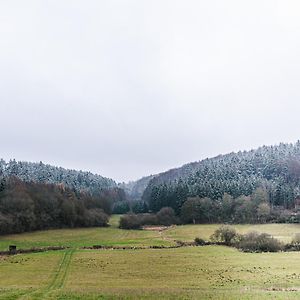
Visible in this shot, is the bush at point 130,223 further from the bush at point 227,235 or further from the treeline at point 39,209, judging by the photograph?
the bush at point 227,235

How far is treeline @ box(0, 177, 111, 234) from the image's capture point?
109625 millimetres

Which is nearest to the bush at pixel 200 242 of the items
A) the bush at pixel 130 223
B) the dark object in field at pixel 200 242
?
the dark object in field at pixel 200 242

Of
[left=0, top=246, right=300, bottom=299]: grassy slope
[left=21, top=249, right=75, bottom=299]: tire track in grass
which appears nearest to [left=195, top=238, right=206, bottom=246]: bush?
[left=0, top=246, right=300, bottom=299]: grassy slope

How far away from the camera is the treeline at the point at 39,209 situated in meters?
110

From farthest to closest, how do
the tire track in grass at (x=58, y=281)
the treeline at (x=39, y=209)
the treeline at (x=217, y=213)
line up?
the treeline at (x=217, y=213) < the treeline at (x=39, y=209) < the tire track in grass at (x=58, y=281)

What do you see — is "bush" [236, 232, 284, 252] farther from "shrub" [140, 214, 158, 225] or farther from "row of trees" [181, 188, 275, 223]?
"shrub" [140, 214, 158, 225]

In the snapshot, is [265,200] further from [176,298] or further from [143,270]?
[176,298]

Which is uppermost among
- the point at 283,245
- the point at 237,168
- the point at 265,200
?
the point at 237,168

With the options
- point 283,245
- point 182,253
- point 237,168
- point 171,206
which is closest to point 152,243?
point 182,253

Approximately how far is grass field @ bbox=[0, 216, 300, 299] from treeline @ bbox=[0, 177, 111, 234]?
36.4 metres

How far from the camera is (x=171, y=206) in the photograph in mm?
154125

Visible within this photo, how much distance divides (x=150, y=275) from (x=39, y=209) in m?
81.1

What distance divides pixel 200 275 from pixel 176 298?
579 inches

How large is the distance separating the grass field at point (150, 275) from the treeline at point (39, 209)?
119 ft
